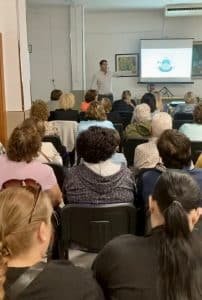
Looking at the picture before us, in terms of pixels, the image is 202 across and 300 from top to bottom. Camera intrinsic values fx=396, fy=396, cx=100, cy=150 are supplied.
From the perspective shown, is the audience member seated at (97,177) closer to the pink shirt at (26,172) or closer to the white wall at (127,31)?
the pink shirt at (26,172)

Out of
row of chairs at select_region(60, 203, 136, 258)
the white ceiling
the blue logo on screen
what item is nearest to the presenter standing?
the white ceiling

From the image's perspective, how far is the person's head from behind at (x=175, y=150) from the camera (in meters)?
2.50

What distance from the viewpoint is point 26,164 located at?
2.63m

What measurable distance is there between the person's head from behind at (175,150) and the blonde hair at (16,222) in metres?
1.45

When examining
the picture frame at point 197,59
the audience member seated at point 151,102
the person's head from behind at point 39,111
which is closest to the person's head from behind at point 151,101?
the audience member seated at point 151,102

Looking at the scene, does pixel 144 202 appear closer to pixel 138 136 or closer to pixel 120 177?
pixel 120 177

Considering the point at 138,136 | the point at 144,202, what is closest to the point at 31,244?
the point at 144,202

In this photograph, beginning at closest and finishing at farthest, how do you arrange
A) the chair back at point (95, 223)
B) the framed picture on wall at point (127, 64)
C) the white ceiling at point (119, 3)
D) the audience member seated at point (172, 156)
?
the chair back at point (95, 223) < the audience member seated at point (172, 156) < the white ceiling at point (119, 3) < the framed picture on wall at point (127, 64)

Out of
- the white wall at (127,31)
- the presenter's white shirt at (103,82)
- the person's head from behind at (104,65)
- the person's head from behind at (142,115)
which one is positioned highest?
the white wall at (127,31)

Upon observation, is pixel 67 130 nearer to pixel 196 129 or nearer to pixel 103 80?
pixel 196 129

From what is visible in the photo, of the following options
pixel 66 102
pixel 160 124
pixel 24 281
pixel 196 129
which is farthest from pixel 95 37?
pixel 24 281

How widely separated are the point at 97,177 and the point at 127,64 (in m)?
8.27

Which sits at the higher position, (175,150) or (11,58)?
(11,58)

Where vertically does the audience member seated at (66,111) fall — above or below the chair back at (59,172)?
above
